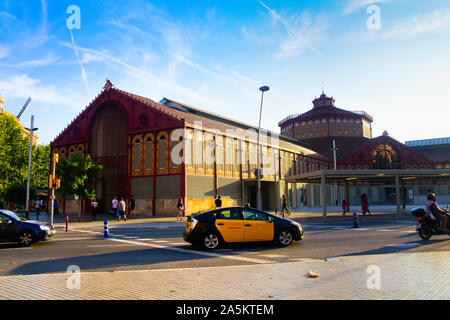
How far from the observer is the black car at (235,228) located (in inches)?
431

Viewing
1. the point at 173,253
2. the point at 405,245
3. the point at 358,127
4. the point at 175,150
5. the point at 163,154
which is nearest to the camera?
the point at 173,253

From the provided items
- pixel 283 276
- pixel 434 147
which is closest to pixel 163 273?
pixel 283 276

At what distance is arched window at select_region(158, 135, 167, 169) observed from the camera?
31516mm

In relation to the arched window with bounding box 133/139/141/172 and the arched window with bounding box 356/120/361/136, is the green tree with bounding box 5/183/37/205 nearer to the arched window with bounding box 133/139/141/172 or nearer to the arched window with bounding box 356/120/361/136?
the arched window with bounding box 133/139/141/172

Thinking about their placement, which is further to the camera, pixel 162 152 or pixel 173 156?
pixel 162 152

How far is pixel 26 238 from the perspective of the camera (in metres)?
12.3

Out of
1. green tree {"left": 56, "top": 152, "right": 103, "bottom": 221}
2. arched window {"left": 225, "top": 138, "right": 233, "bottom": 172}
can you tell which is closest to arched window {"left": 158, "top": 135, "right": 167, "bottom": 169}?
green tree {"left": 56, "top": 152, "right": 103, "bottom": 221}

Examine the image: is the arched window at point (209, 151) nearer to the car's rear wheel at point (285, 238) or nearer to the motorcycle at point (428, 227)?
the car's rear wheel at point (285, 238)

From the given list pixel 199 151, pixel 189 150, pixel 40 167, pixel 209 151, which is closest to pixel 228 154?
pixel 209 151

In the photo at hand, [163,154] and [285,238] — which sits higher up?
[163,154]

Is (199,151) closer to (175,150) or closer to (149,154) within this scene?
(175,150)

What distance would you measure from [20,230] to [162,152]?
19909 millimetres
